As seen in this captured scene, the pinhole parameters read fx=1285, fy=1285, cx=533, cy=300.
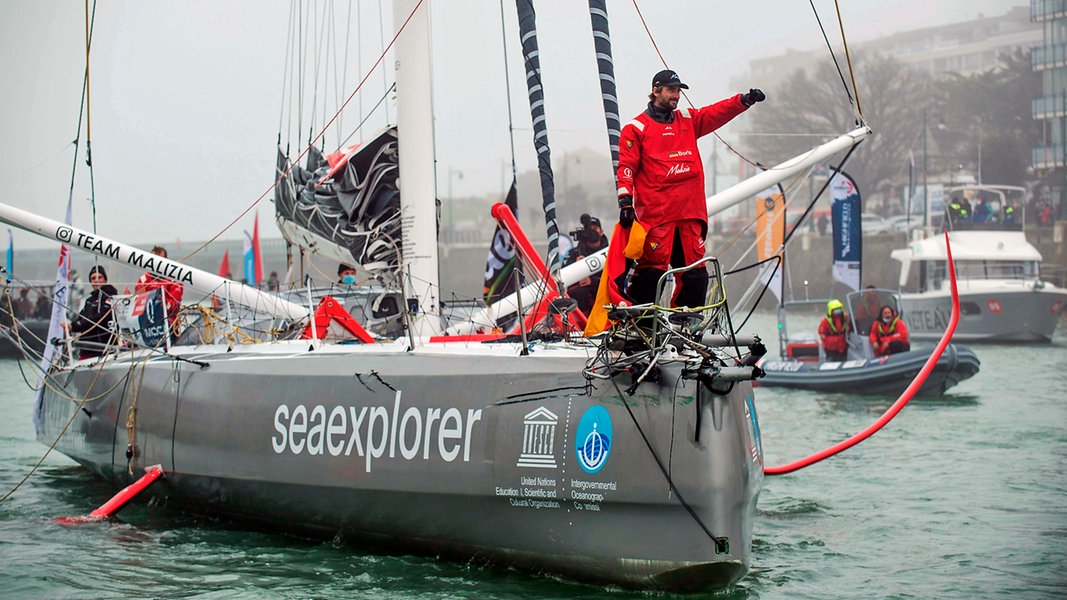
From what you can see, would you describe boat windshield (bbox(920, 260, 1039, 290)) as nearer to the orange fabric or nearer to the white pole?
the white pole

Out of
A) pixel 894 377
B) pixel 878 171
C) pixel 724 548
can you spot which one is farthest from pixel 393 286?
pixel 878 171

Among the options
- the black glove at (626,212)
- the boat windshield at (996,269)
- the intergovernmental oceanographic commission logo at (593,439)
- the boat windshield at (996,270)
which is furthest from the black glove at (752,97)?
the boat windshield at (996,269)

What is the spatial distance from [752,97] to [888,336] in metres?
12.0

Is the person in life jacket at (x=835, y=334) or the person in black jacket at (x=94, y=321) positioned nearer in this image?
the person in black jacket at (x=94, y=321)

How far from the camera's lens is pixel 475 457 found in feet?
20.7

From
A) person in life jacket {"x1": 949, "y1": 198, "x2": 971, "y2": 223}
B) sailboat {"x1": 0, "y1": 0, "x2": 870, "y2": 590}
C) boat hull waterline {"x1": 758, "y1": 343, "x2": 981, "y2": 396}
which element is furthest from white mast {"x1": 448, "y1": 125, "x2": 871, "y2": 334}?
person in life jacket {"x1": 949, "y1": 198, "x2": 971, "y2": 223}

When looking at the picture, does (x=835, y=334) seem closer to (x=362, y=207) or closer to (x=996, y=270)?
(x=362, y=207)

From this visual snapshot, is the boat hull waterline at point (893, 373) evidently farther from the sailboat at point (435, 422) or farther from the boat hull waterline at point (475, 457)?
the boat hull waterline at point (475, 457)

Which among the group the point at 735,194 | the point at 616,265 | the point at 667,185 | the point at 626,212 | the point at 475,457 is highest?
the point at 735,194

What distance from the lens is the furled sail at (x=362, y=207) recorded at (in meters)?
9.35

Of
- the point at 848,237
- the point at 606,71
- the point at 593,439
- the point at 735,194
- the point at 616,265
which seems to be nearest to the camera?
the point at 593,439

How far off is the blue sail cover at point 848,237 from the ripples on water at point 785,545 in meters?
8.07

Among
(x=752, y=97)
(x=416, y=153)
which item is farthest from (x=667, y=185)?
(x=416, y=153)

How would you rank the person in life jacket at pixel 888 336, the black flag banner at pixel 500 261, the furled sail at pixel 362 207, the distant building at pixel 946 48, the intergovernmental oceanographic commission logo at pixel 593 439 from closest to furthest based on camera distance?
the intergovernmental oceanographic commission logo at pixel 593 439 → the furled sail at pixel 362 207 → the black flag banner at pixel 500 261 → the person in life jacket at pixel 888 336 → the distant building at pixel 946 48
